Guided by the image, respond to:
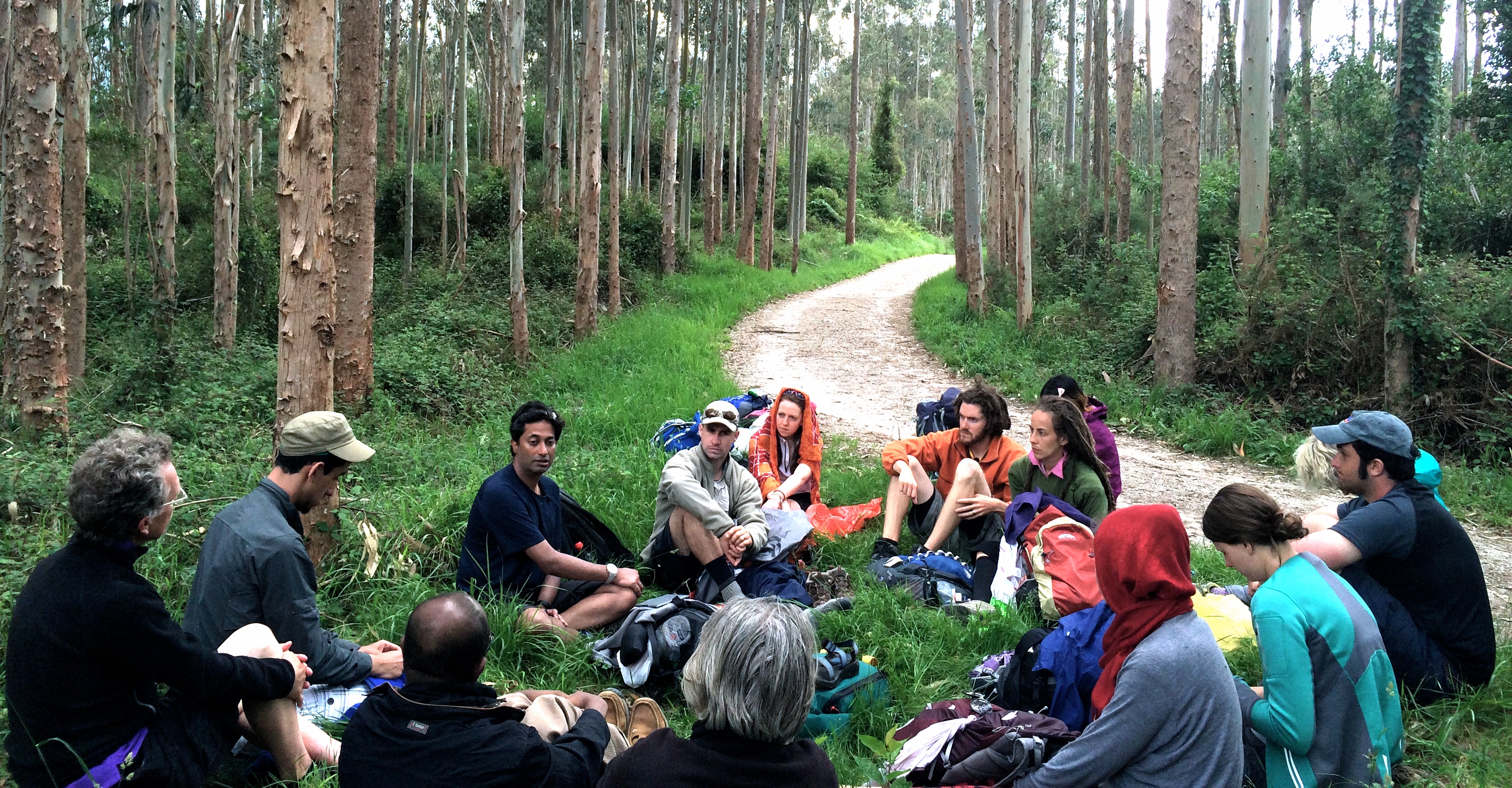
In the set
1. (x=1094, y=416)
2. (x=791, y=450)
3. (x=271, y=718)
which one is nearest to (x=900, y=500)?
(x=791, y=450)

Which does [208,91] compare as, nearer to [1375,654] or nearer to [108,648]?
[108,648]

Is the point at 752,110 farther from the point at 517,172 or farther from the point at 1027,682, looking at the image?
the point at 1027,682

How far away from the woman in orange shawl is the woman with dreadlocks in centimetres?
189

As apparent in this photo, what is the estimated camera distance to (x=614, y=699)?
3.78 meters

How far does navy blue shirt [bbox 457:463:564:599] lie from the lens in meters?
4.91

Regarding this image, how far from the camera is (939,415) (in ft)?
25.1

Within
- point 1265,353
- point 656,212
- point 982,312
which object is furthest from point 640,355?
point 656,212

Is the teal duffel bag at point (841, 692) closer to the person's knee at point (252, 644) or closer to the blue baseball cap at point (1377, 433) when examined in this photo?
the person's knee at point (252, 644)

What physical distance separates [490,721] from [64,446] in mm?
6466

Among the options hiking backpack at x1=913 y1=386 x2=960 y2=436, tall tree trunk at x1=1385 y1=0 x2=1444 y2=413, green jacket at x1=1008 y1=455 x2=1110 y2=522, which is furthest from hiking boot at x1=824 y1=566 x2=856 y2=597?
tall tree trunk at x1=1385 y1=0 x2=1444 y2=413

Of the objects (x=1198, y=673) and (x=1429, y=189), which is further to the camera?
(x=1429, y=189)

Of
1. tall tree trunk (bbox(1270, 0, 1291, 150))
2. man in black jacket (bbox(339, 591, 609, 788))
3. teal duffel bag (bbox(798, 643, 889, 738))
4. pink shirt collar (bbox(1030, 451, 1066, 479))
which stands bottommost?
teal duffel bag (bbox(798, 643, 889, 738))

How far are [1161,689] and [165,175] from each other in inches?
544

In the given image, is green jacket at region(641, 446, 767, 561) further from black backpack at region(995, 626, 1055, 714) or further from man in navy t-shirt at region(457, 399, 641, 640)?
black backpack at region(995, 626, 1055, 714)
